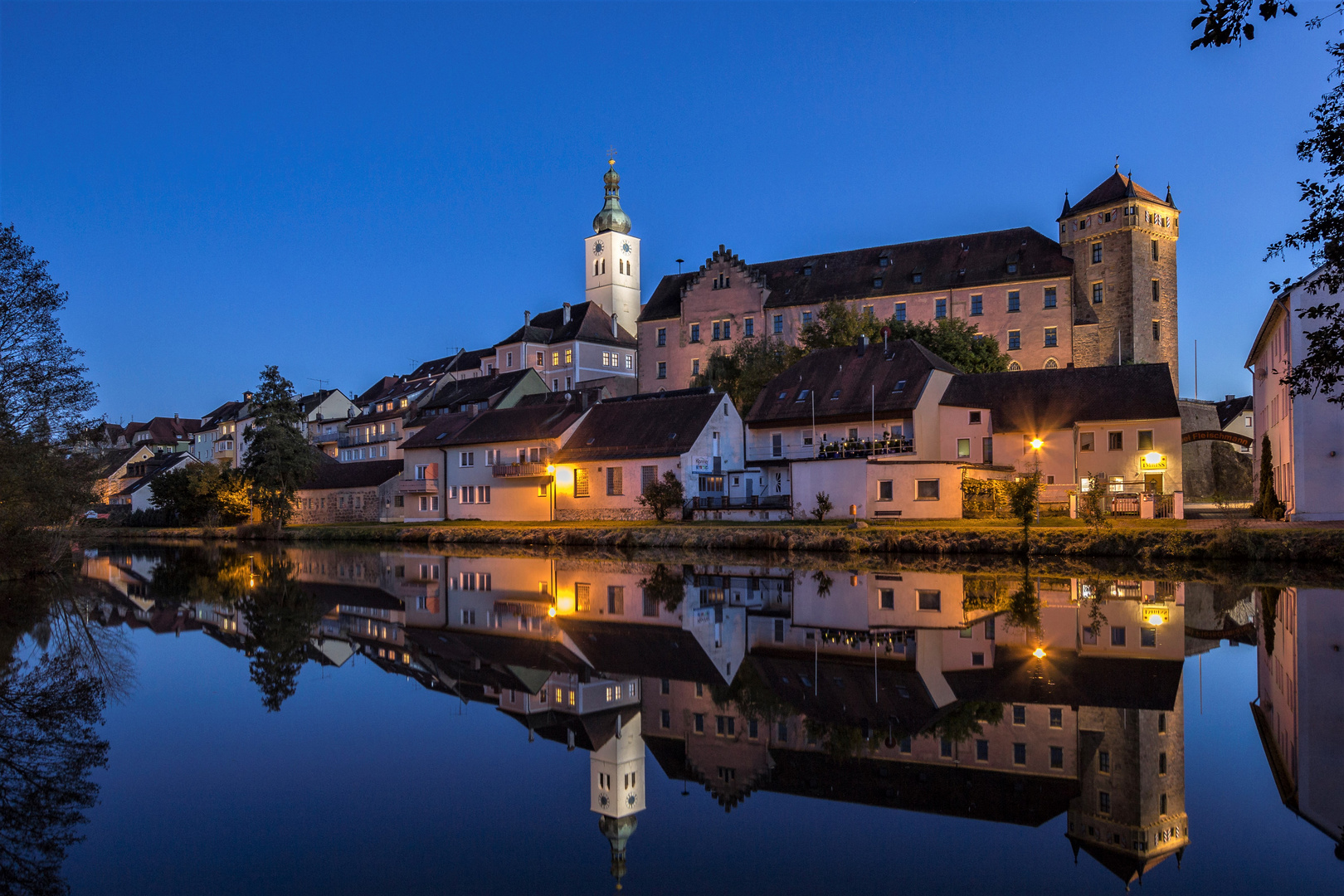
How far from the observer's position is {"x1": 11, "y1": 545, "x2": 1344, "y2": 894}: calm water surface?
552cm

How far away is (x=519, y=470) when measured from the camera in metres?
50.8

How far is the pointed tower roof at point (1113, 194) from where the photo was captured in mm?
63844

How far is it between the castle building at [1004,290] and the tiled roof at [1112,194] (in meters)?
0.08

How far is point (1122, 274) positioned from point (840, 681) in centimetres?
6107

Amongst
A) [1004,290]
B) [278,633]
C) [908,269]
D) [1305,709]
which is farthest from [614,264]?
[1305,709]

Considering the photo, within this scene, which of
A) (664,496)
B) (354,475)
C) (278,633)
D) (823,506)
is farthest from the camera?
(354,475)

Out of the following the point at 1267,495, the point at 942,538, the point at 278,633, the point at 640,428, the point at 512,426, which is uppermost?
the point at 512,426

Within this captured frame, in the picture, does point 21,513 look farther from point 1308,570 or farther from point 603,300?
point 603,300

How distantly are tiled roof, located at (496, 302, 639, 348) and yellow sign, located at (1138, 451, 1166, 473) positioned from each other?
48.9m

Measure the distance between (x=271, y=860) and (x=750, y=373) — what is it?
52699 millimetres

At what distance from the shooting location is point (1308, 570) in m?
23.8

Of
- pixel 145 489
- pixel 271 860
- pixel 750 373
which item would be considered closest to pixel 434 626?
pixel 271 860

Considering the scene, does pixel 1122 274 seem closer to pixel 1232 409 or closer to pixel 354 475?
pixel 1232 409

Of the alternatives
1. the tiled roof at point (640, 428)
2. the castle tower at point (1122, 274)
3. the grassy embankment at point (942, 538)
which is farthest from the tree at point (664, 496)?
the castle tower at point (1122, 274)
